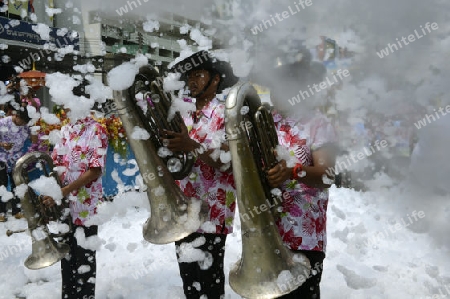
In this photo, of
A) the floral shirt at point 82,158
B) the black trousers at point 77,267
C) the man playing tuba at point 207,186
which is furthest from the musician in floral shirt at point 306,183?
the black trousers at point 77,267

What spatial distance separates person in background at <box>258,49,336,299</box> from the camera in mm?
1953

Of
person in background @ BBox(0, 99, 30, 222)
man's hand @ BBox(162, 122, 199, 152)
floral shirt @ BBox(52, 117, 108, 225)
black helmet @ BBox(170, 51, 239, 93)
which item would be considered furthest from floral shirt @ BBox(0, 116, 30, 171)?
man's hand @ BBox(162, 122, 199, 152)

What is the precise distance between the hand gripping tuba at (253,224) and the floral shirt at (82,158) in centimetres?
130

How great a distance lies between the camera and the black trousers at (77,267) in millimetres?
2812

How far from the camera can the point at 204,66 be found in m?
2.47

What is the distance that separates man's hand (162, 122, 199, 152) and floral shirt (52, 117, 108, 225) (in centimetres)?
84

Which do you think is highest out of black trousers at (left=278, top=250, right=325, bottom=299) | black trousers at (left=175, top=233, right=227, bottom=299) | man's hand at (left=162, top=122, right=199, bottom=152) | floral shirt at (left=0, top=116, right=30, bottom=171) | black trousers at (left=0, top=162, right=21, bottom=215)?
floral shirt at (left=0, top=116, right=30, bottom=171)

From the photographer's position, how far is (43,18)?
48.5 ft

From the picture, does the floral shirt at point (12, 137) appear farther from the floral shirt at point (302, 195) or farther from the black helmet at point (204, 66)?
the floral shirt at point (302, 195)

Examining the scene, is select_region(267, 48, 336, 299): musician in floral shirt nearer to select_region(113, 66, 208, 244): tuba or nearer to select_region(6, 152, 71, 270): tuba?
select_region(113, 66, 208, 244): tuba

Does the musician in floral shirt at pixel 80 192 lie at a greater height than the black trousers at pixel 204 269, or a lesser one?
greater

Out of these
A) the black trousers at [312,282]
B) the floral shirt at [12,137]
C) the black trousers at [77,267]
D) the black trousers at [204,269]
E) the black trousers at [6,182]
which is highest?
the floral shirt at [12,137]

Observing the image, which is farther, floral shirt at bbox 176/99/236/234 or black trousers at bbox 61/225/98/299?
black trousers at bbox 61/225/98/299

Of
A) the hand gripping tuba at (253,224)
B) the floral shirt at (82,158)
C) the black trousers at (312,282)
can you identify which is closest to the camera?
the hand gripping tuba at (253,224)
